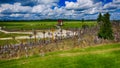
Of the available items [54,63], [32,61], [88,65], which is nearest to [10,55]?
[32,61]

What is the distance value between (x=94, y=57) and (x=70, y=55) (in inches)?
139

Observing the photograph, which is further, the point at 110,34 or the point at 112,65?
the point at 110,34

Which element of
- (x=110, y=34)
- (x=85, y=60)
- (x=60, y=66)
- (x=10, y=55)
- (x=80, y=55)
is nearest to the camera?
(x=60, y=66)

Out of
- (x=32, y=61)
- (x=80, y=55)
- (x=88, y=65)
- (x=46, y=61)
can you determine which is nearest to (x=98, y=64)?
(x=88, y=65)

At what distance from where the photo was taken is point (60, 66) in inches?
1029

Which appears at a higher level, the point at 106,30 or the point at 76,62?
the point at 106,30

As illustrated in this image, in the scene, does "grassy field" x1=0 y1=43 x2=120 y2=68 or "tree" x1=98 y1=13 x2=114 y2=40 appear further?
"tree" x1=98 y1=13 x2=114 y2=40

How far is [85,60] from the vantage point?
92.5ft

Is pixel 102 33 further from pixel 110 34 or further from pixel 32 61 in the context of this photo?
pixel 32 61

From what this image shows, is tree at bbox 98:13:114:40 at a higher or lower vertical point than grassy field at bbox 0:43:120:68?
higher

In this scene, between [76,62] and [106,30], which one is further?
[106,30]

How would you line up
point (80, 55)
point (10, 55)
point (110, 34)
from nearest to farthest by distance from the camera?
point (80, 55) → point (10, 55) → point (110, 34)

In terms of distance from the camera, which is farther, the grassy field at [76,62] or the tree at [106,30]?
the tree at [106,30]

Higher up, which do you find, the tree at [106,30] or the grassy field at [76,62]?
the tree at [106,30]
